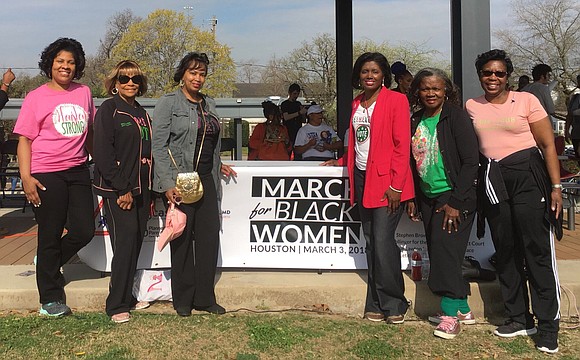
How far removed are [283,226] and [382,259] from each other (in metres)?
1.08

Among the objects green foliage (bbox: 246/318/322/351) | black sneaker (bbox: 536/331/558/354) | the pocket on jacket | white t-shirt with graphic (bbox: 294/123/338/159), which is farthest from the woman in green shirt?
white t-shirt with graphic (bbox: 294/123/338/159)

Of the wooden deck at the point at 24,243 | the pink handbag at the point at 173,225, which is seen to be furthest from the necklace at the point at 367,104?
the wooden deck at the point at 24,243

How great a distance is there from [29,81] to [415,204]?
1471 inches

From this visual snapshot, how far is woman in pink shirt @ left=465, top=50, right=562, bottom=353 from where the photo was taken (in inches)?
152

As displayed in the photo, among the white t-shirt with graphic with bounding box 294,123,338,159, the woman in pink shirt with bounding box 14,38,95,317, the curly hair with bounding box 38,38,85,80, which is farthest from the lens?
the white t-shirt with graphic with bounding box 294,123,338,159

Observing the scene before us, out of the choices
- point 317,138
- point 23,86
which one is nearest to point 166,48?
point 23,86

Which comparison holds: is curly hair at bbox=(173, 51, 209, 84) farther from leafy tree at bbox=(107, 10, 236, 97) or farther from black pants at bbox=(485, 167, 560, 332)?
leafy tree at bbox=(107, 10, 236, 97)

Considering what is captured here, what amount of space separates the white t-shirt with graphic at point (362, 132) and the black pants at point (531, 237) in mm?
930

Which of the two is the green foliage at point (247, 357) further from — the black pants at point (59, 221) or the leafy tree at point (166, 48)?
the leafy tree at point (166, 48)

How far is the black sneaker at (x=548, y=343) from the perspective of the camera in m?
→ 3.89

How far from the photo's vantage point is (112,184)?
4199 mm

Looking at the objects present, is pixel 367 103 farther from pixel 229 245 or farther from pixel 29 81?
pixel 29 81

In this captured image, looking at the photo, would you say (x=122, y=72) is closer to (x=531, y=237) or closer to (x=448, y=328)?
(x=448, y=328)

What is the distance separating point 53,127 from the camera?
167 inches
